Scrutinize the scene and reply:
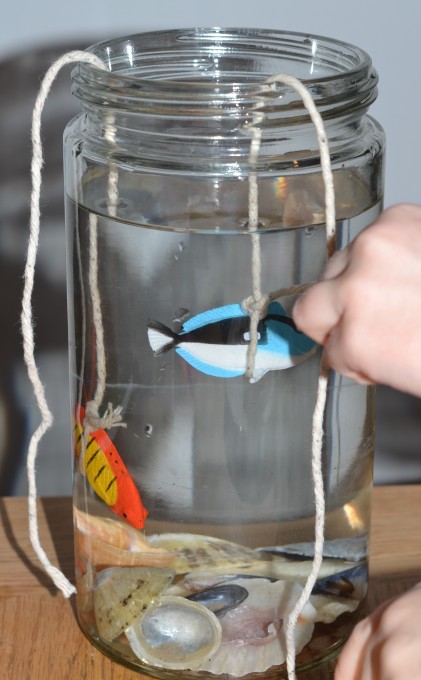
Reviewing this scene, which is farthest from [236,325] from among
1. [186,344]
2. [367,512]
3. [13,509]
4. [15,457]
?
[15,457]

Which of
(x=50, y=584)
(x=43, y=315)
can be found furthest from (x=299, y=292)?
(x=43, y=315)

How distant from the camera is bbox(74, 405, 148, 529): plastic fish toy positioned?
504 millimetres

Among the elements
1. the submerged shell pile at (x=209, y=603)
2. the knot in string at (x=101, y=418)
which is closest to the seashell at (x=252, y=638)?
the submerged shell pile at (x=209, y=603)

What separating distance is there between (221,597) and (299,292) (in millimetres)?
154

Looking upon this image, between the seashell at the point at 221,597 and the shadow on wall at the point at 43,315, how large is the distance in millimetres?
419

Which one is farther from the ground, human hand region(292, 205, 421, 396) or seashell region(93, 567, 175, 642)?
human hand region(292, 205, 421, 396)

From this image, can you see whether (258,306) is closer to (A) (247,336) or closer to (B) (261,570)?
(A) (247,336)

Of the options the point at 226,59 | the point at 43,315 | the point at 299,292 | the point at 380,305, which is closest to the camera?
the point at 380,305

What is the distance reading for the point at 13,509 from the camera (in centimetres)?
67

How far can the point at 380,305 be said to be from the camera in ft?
1.08

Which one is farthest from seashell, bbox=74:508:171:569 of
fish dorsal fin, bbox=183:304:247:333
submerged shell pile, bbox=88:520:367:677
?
fish dorsal fin, bbox=183:304:247:333

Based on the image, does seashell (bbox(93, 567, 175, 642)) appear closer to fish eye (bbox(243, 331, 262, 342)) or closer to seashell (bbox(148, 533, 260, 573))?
seashell (bbox(148, 533, 260, 573))

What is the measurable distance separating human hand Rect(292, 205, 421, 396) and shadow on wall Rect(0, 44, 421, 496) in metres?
0.55

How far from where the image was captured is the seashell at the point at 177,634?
1.62 feet
